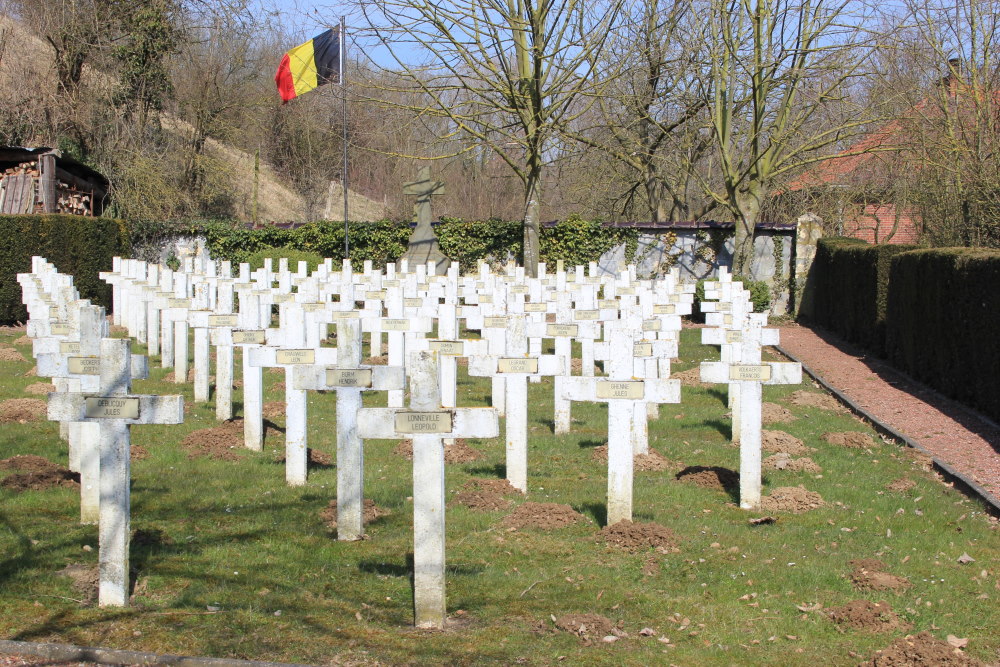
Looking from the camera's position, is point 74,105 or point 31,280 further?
point 74,105

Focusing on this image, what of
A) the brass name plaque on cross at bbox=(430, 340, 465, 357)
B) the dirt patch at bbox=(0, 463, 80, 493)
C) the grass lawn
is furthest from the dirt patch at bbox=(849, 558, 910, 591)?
the dirt patch at bbox=(0, 463, 80, 493)

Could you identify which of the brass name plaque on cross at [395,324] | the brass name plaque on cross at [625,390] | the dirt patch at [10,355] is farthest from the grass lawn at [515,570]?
the dirt patch at [10,355]

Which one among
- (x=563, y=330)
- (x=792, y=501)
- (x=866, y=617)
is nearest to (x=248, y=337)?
(x=563, y=330)

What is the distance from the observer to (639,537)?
23.6 ft

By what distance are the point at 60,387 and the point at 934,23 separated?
19.7 meters

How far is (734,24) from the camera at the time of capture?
26344 mm

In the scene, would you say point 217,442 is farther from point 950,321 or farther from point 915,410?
point 950,321

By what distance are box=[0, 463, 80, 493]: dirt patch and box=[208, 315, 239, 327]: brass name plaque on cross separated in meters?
2.68

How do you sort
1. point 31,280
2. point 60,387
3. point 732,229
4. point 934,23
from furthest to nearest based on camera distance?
point 732,229
point 934,23
point 31,280
point 60,387

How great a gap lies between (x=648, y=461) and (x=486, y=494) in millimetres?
2052

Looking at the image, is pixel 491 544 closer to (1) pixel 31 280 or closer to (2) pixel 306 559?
(2) pixel 306 559

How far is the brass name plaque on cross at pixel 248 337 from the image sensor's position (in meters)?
9.92

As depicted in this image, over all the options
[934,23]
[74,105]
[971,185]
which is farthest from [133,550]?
[74,105]

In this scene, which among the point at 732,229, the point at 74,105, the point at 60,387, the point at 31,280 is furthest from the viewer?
the point at 74,105
